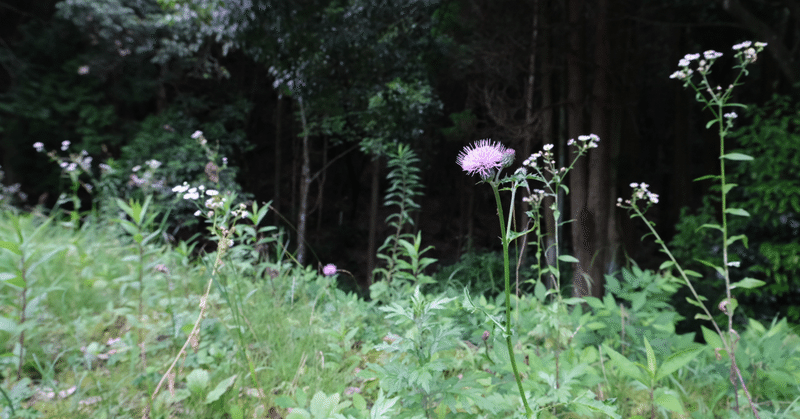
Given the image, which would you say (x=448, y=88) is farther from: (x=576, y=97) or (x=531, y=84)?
(x=576, y=97)

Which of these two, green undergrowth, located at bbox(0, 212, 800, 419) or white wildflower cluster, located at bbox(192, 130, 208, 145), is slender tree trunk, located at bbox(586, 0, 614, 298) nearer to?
green undergrowth, located at bbox(0, 212, 800, 419)

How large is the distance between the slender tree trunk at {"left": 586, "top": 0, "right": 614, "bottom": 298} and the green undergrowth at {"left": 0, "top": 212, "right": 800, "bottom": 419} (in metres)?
3.27

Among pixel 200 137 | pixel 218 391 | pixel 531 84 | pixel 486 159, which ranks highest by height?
pixel 531 84

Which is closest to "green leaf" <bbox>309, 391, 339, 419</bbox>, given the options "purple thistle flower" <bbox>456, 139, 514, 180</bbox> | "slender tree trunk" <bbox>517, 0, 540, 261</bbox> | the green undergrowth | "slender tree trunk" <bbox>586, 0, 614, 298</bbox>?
the green undergrowth

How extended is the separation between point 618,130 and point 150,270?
6.00 metres

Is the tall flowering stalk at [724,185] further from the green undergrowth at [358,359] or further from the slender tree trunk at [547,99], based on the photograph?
the slender tree trunk at [547,99]

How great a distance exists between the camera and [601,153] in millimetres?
4926

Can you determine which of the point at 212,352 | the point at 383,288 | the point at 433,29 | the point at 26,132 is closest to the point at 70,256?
the point at 212,352

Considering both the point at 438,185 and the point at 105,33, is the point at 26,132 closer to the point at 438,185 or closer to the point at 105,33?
the point at 105,33

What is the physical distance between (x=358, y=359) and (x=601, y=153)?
4.61 meters

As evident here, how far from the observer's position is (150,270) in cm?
240

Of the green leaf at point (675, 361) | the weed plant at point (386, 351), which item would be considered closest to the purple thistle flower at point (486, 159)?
the weed plant at point (386, 351)

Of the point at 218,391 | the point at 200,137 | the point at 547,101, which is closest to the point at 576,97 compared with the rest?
the point at 547,101

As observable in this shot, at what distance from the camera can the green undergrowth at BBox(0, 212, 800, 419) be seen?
1003mm
